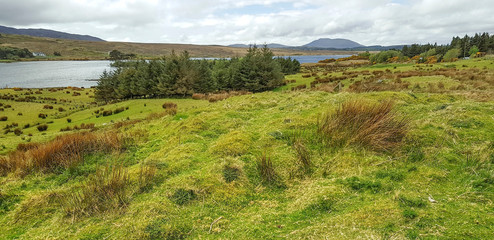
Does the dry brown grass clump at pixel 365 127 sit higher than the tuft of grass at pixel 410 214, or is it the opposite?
the dry brown grass clump at pixel 365 127

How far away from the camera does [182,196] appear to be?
3.77 m

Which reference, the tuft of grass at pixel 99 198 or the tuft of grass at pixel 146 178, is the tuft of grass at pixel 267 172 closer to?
the tuft of grass at pixel 146 178

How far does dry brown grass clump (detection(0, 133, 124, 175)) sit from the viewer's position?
219 inches

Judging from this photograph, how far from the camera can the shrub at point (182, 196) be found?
3656 mm

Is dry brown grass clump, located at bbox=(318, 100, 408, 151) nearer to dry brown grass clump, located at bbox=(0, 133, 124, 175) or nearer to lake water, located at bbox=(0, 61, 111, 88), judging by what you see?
dry brown grass clump, located at bbox=(0, 133, 124, 175)

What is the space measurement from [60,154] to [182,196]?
403cm

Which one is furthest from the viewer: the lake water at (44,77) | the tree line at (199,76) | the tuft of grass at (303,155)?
the lake water at (44,77)

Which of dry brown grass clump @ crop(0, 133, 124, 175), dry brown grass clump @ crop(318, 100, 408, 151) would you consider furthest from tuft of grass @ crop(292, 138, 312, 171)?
dry brown grass clump @ crop(0, 133, 124, 175)

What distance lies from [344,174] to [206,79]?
26.9 metres

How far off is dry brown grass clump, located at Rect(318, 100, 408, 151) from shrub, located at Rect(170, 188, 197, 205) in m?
3.06

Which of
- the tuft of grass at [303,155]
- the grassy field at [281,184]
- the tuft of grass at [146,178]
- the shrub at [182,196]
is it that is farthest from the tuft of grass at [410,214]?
the tuft of grass at [146,178]

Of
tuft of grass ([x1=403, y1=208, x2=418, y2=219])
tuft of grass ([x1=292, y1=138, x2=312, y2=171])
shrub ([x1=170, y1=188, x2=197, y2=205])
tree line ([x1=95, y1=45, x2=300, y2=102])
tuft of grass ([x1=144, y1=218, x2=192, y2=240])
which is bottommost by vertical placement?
tuft of grass ([x1=144, y1=218, x2=192, y2=240])

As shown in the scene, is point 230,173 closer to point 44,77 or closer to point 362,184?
point 362,184

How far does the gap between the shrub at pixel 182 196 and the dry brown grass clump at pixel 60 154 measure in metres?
3.16
